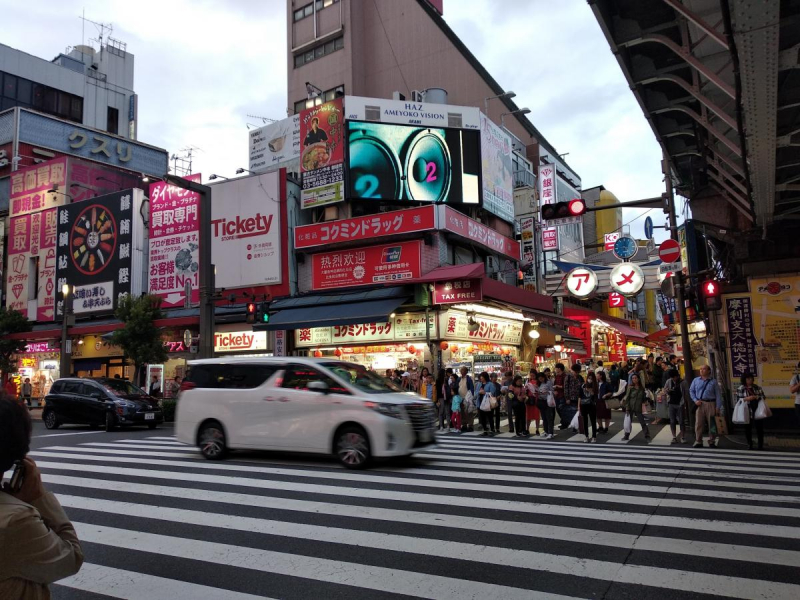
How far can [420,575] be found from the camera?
4781 millimetres

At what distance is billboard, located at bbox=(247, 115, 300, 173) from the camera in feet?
94.6

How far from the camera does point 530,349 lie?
29438 millimetres

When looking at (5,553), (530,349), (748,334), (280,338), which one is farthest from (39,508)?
(530,349)

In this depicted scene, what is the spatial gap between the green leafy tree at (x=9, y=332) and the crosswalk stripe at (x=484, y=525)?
27843 mm

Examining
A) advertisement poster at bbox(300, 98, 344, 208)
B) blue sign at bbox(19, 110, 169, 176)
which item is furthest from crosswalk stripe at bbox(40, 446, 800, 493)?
blue sign at bbox(19, 110, 169, 176)

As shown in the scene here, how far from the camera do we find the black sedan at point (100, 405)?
59.2ft

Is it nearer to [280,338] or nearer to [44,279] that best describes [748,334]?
[280,338]

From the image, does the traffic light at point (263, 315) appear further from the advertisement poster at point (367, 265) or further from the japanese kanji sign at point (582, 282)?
the japanese kanji sign at point (582, 282)

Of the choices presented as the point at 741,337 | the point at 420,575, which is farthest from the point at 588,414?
the point at 420,575

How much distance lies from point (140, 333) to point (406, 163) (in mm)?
13547

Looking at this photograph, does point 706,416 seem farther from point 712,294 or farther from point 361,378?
point 361,378

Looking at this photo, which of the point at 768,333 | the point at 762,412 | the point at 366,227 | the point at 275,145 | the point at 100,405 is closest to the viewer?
the point at 762,412

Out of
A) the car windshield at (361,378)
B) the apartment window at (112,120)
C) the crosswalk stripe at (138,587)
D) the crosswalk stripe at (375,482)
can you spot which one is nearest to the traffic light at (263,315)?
the crosswalk stripe at (375,482)

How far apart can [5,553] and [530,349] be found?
2857 centimetres
